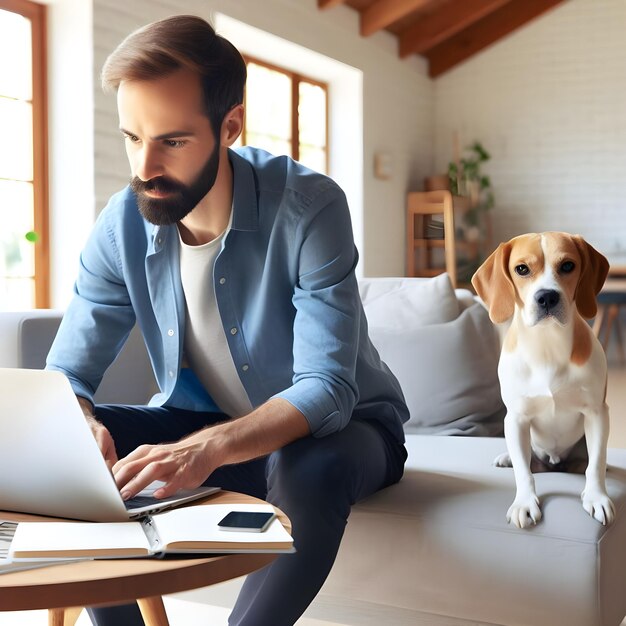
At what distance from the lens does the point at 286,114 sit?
6820mm

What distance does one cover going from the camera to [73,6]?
4.43 meters

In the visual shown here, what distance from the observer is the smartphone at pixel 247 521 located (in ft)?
3.11

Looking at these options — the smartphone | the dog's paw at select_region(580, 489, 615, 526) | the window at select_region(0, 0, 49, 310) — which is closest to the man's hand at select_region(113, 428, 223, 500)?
the smartphone

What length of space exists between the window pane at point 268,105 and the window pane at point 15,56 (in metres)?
2.04

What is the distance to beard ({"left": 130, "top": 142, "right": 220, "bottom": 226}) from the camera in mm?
1493

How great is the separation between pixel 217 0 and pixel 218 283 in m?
4.23

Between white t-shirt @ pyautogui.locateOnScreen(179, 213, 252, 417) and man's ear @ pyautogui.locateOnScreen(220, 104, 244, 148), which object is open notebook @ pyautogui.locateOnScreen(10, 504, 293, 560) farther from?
man's ear @ pyautogui.locateOnScreen(220, 104, 244, 148)

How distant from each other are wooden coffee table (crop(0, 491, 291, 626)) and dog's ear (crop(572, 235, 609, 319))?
0.96 meters

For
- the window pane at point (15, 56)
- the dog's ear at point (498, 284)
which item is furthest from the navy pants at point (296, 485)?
the window pane at point (15, 56)

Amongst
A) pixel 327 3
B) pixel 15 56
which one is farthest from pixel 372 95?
pixel 15 56

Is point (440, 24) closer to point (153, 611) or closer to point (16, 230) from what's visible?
point (16, 230)

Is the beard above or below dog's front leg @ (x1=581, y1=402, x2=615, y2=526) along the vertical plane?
above

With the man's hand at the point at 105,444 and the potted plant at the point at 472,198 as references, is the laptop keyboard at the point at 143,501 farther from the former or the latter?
the potted plant at the point at 472,198

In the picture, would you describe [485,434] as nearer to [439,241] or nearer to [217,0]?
[217,0]
